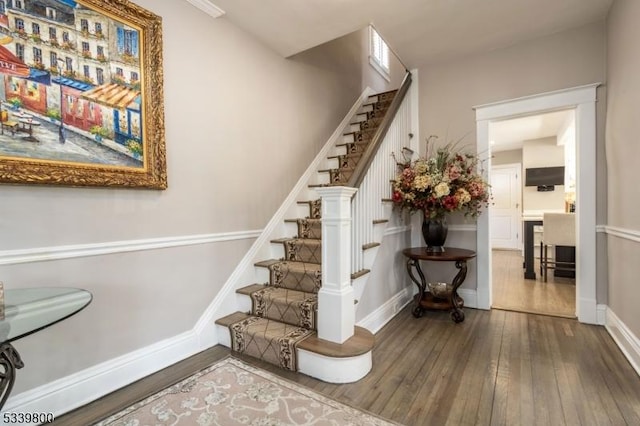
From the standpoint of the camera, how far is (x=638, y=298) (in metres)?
2.02

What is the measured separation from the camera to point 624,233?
2238mm

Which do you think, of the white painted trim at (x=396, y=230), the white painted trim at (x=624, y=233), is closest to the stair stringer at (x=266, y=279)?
the white painted trim at (x=396, y=230)

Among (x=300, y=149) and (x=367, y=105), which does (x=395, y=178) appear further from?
(x=367, y=105)

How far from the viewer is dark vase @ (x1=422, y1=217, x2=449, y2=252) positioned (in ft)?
10.0

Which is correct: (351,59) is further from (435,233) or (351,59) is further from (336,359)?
(336,359)

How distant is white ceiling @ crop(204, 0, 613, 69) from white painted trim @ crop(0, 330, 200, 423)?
8.29 feet

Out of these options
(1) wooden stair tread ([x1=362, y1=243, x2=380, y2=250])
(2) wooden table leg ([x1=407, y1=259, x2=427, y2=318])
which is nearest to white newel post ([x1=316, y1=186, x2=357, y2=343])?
(1) wooden stair tread ([x1=362, y1=243, x2=380, y2=250])

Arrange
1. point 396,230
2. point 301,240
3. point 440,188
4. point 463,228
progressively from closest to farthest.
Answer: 1. point 440,188
2. point 301,240
3. point 396,230
4. point 463,228

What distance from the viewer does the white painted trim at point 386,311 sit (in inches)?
103

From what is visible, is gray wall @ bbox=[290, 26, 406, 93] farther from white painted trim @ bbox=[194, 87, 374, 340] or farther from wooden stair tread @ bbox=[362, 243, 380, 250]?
wooden stair tread @ bbox=[362, 243, 380, 250]

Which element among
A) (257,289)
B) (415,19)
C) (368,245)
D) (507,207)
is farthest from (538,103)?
(507,207)

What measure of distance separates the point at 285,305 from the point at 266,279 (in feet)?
1.72

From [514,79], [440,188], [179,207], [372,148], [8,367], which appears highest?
[514,79]

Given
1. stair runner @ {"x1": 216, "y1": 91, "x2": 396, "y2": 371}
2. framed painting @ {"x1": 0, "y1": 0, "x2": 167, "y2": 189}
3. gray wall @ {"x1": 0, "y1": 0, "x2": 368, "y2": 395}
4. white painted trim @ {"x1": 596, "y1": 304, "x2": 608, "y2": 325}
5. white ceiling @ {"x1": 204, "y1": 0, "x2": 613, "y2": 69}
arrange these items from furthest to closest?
1. white painted trim @ {"x1": 596, "y1": 304, "x2": 608, "y2": 325}
2. white ceiling @ {"x1": 204, "y1": 0, "x2": 613, "y2": 69}
3. stair runner @ {"x1": 216, "y1": 91, "x2": 396, "y2": 371}
4. gray wall @ {"x1": 0, "y1": 0, "x2": 368, "y2": 395}
5. framed painting @ {"x1": 0, "y1": 0, "x2": 167, "y2": 189}
